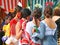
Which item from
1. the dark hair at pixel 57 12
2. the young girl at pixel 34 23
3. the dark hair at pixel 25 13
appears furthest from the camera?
the dark hair at pixel 57 12

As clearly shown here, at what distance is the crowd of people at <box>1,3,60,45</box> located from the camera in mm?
4676

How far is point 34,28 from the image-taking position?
15.7 ft

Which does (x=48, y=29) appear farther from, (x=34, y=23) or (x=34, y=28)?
(x=34, y=23)

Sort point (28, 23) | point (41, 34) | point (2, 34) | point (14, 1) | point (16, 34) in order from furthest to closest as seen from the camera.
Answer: point (14, 1)
point (2, 34)
point (16, 34)
point (28, 23)
point (41, 34)

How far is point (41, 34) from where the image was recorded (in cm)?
463

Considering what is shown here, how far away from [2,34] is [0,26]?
550 mm

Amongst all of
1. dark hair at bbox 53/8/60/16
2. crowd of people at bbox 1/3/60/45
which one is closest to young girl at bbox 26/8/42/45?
crowd of people at bbox 1/3/60/45

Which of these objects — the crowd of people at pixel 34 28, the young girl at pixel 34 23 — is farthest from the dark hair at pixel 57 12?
the young girl at pixel 34 23

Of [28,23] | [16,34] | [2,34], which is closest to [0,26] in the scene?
[2,34]

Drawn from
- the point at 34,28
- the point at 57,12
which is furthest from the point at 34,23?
the point at 57,12

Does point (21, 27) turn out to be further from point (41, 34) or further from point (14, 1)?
point (14, 1)

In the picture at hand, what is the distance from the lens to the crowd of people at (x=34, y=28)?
4676 mm

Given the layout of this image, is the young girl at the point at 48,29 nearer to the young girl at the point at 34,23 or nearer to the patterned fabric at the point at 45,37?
the patterned fabric at the point at 45,37

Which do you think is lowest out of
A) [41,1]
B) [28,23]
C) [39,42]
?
[39,42]
